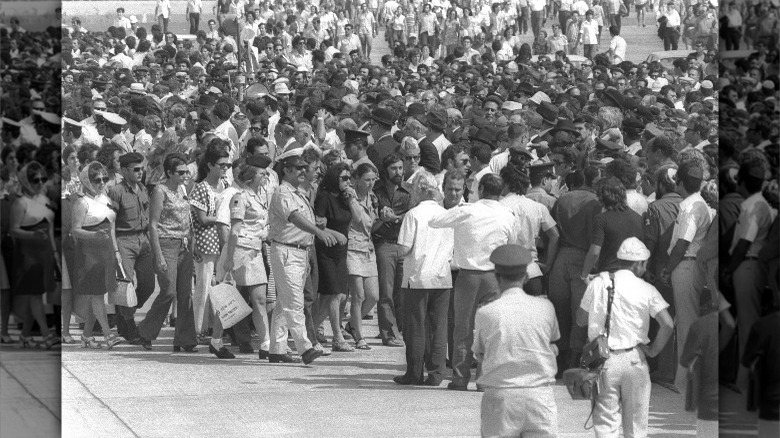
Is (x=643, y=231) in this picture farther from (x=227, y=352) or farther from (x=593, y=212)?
(x=227, y=352)

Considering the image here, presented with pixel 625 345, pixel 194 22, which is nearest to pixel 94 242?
pixel 625 345

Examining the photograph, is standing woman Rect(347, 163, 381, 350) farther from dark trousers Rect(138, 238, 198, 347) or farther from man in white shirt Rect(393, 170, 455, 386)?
dark trousers Rect(138, 238, 198, 347)

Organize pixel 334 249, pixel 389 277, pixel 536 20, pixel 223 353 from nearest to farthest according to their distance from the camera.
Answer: pixel 223 353 < pixel 334 249 < pixel 389 277 < pixel 536 20

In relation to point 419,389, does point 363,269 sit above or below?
above

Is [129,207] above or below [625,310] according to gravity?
above

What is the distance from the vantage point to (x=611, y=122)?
12.9 metres

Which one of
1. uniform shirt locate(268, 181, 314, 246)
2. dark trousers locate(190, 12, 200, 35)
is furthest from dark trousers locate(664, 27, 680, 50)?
uniform shirt locate(268, 181, 314, 246)

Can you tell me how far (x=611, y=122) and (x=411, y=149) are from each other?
2278 mm

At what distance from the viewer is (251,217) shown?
34.9 ft

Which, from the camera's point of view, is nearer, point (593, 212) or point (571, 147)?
point (593, 212)

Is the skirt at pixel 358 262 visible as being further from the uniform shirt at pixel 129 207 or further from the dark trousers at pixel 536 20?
the dark trousers at pixel 536 20

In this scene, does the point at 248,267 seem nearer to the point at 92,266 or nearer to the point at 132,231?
the point at 132,231

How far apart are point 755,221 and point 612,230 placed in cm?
292

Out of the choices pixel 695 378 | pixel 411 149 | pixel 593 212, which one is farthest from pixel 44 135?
pixel 411 149
